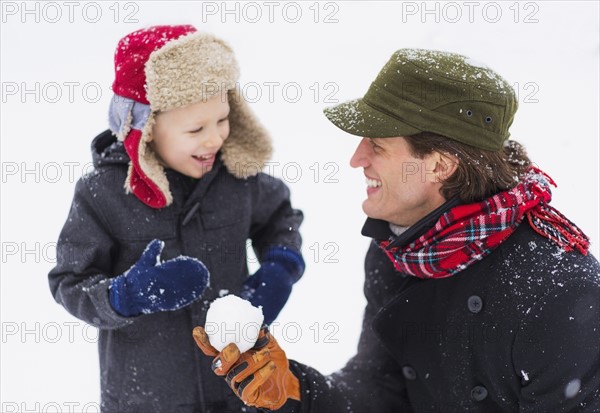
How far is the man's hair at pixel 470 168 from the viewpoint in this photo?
2338 millimetres

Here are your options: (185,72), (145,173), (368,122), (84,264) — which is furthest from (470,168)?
(84,264)

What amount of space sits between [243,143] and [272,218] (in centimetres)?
34

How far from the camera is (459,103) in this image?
89.7 inches

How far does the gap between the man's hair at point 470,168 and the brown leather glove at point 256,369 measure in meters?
0.80

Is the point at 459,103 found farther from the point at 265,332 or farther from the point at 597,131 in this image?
the point at 597,131

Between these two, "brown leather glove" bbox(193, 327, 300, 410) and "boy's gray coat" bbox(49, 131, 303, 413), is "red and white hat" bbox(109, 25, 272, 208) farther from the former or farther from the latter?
"brown leather glove" bbox(193, 327, 300, 410)

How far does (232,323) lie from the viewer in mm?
2145

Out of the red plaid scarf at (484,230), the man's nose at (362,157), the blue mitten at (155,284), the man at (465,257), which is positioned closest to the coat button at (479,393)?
the man at (465,257)

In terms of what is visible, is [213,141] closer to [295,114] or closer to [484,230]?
[484,230]

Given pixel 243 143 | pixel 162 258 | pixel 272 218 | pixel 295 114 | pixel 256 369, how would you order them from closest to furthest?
pixel 256 369, pixel 162 258, pixel 243 143, pixel 272 218, pixel 295 114

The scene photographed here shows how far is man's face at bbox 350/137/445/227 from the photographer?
244 cm

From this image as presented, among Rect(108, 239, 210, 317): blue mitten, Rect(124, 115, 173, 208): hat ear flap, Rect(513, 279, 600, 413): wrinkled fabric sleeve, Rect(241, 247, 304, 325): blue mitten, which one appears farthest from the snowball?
Rect(513, 279, 600, 413): wrinkled fabric sleeve

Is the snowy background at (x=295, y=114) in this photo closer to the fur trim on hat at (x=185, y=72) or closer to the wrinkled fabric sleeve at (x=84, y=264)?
the wrinkled fabric sleeve at (x=84, y=264)

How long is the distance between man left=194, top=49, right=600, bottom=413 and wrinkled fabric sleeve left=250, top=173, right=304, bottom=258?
1.29ft
